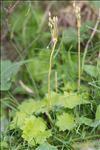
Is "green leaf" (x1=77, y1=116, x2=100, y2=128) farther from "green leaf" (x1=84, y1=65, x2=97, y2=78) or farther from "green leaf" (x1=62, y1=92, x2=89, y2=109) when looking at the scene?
"green leaf" (x1=84, y1=65, x2=97, y2=78)

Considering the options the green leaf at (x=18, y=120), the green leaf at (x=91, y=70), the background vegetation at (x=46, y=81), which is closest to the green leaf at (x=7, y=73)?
the background vegetation at (x=46, y=81)

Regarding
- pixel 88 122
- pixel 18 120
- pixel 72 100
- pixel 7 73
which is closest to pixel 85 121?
pixel 88 122

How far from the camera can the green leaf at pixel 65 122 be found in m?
2.18

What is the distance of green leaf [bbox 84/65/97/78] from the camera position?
2.44m

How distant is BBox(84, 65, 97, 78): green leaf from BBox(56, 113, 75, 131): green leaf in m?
0.32

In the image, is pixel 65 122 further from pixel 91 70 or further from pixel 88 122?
pixel 91 70

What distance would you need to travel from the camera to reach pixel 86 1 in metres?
3.22

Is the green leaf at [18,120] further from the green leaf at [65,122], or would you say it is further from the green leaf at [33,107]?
the green leaf at [65,122]

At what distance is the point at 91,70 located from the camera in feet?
8.12

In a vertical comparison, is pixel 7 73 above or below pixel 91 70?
below

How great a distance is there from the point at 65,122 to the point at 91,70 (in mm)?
410

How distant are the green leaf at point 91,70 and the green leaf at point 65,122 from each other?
32 centimetres

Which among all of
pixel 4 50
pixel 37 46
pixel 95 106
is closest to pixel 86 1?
pixel 37 46

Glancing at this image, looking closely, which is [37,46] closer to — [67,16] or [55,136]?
[67,16]
